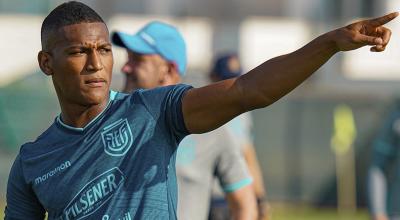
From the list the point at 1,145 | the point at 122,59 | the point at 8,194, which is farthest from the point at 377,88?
the point at 8,194

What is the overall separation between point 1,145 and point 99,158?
14.5 meters

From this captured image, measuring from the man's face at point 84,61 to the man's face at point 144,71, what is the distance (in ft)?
5.42

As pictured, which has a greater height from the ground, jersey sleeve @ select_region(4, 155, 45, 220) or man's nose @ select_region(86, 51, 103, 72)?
man's nose @ select_region(86, 51, 103, 72)

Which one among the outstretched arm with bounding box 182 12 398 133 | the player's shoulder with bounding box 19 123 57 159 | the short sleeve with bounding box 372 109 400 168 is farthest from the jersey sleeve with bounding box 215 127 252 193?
the outstretched arm with bounding box 182 12 398 133

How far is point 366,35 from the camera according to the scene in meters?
3.74

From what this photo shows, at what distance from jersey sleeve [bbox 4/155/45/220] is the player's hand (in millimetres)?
1427

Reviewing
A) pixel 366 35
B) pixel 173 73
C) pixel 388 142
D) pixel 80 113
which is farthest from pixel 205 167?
pixel 366 35

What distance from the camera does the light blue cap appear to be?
607 cm

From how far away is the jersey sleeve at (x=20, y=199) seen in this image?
454 centimetres

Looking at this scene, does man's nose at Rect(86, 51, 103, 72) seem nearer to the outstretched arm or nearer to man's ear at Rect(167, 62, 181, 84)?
the outstretched arm

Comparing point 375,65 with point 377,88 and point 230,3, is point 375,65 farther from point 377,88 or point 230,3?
point 230,3

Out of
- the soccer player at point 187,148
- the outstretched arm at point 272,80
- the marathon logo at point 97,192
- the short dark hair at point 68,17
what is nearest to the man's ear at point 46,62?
the short dark hair at point 68,17

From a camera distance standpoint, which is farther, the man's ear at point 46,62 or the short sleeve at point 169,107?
the man's ear at point 46,62

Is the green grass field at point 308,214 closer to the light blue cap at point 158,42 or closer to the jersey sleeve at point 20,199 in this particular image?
the light blue cap at point 158,42
